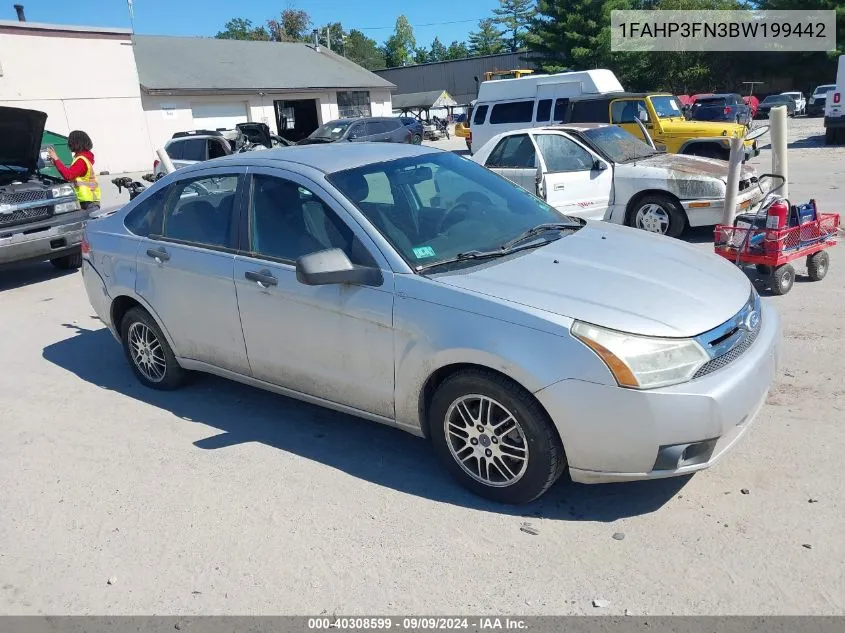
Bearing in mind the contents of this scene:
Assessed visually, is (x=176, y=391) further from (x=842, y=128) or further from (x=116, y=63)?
(x=116, y=63)

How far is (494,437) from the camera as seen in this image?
133 inches

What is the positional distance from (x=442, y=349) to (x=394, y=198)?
1.15 m

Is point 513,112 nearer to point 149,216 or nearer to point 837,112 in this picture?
point 837,112

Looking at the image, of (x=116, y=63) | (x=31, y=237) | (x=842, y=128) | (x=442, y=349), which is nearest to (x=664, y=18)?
(x=842, y=128)

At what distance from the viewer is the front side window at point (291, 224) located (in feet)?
12.8

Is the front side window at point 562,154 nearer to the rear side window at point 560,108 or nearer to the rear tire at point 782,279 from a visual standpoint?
the rear tire at point 782,279

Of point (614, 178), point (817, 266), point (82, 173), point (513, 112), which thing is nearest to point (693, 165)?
point (614, 178)

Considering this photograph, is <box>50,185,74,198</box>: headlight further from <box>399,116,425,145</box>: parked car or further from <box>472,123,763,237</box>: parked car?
<box>399,116,425,145</box>: parked car

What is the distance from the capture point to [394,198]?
412 centimetres

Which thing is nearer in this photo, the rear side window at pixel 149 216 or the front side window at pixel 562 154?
the rear side window at pixel 149 216

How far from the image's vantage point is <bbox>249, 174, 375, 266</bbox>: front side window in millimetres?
3906

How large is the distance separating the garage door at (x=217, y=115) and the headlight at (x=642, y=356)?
32397 millimetres

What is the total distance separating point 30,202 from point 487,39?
102m

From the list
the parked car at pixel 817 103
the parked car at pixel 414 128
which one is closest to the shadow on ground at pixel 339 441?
the parked car at pixel 414 128
